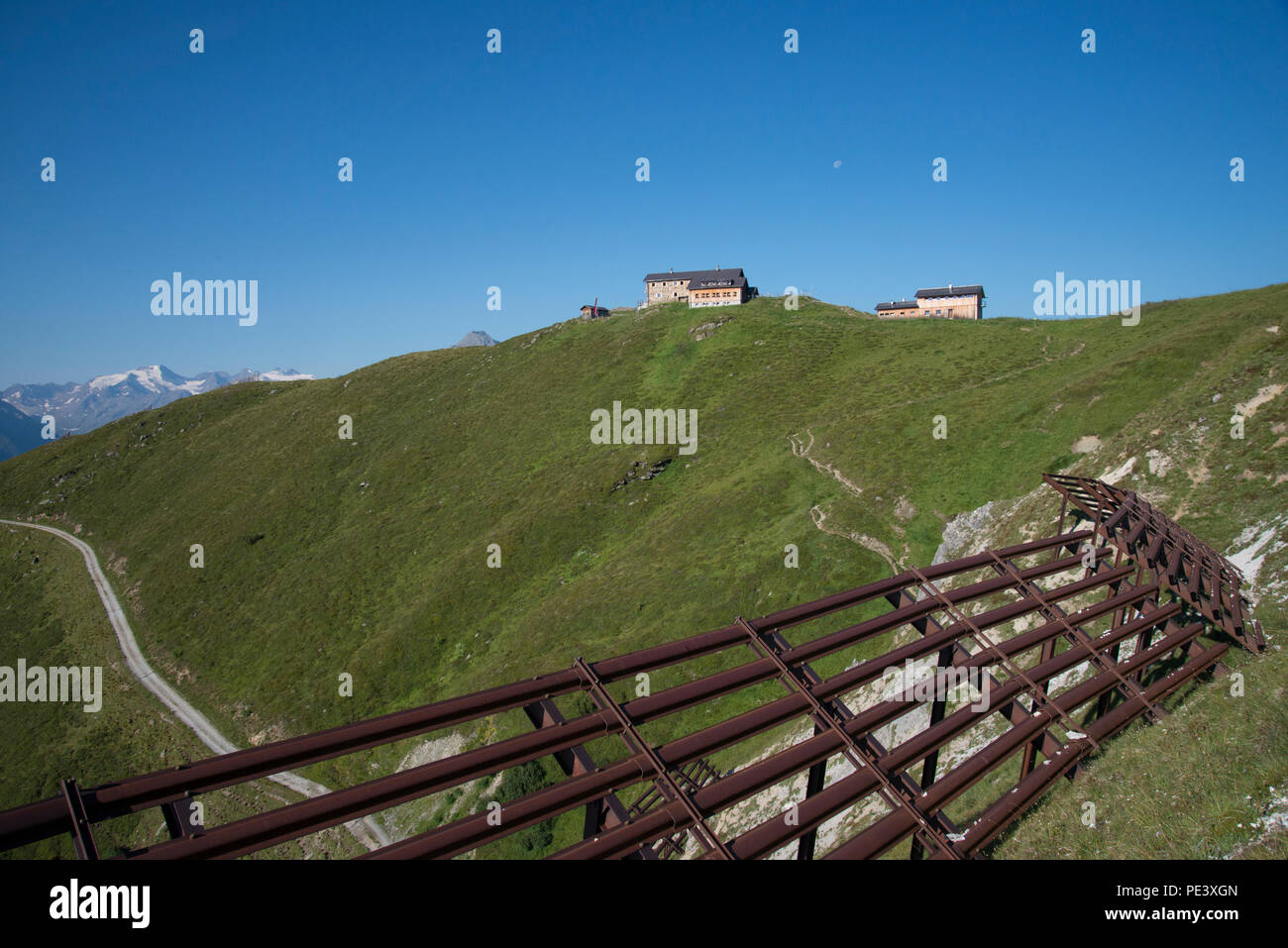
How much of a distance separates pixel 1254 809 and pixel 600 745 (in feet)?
108

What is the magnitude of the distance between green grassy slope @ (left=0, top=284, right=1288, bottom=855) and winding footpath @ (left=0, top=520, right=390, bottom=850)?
4.21ft

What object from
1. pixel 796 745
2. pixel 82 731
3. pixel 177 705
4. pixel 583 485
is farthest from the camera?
pixel 583 485

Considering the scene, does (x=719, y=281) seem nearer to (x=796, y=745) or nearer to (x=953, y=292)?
(x=953, y=292)

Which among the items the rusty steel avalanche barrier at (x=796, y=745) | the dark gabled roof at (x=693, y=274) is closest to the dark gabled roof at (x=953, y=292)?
the dark gabled roof at (x=693, y=274)

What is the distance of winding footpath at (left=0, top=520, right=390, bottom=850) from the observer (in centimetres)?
3666

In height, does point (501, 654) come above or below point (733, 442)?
below

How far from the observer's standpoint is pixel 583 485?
68.5 metres

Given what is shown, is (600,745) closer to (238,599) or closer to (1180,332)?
(238,599)

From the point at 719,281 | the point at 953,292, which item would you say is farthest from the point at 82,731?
the point at 953,292

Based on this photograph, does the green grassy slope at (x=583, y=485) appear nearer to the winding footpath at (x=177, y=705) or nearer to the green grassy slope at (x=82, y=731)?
the winding footpath at (x=177, y=705)

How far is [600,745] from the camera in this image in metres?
36.6

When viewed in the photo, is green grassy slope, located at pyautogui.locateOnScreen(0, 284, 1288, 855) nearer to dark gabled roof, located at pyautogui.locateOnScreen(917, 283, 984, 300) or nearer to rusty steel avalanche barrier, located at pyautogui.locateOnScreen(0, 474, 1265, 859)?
rusty steel avalanche barrier, located at pyautogui.locateOnScreen(0, 474, 1265, 859)

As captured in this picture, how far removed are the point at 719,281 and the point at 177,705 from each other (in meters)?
120
